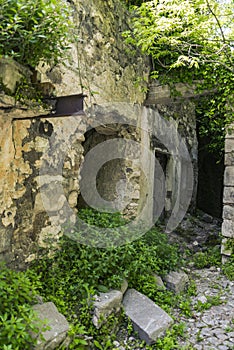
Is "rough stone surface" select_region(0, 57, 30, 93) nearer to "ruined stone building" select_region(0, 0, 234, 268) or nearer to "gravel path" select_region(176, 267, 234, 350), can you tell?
"ruined stone building" select_region(0, 0, 234, 268)

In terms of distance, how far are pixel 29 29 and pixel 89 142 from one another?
2.41m

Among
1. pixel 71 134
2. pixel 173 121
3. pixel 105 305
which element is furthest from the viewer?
pixel 173 121

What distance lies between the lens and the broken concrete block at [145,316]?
7.77 ft

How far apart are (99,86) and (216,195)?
5142 mm

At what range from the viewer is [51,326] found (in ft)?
6.57

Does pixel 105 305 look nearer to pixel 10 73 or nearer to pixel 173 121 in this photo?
pixel 10 73

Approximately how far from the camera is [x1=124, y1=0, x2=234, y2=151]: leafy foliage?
3508 millimetres

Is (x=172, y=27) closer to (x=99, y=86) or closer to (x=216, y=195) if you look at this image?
(x=99, y=86)

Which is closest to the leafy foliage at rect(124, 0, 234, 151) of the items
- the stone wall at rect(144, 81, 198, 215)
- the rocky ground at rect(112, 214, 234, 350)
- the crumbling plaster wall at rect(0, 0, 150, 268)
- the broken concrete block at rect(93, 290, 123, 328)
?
the stone wall at rect(144, 81, 198, 215)

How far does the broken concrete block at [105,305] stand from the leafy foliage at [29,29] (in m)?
1.85

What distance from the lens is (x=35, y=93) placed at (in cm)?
192

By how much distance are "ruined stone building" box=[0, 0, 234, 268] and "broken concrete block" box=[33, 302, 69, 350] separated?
1.33 ft

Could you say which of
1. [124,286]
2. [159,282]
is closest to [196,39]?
[159,282]

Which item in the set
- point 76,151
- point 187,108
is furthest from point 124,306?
point 187,108
